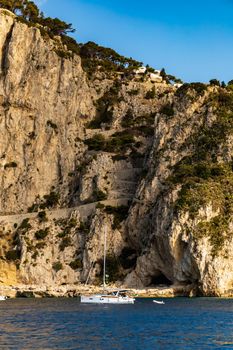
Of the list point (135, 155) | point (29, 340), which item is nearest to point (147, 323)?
point (29, 340)

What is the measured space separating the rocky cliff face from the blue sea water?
42.8 feet

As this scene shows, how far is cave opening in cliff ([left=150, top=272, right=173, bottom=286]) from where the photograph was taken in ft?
296

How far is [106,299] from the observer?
3034 inches

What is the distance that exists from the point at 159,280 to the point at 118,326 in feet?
131

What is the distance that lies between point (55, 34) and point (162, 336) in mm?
99335

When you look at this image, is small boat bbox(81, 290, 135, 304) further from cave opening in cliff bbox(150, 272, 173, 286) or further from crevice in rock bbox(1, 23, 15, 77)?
crevice in rock bbox(1, 23, 15, 77)

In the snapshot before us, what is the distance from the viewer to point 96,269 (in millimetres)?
94000

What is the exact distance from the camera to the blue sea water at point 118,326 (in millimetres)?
42406

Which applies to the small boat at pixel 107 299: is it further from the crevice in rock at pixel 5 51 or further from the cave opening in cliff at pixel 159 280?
the crevice in rock at pixel 5 51

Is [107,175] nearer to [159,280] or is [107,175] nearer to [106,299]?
[159,280]

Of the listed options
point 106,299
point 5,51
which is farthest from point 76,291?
point 5,51

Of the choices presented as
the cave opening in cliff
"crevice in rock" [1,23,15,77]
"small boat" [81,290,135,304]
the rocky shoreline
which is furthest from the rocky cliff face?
"small boat" [81,290,135,304]

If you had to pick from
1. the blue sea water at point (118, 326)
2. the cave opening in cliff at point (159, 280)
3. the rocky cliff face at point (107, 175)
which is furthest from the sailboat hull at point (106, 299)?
the cave opening in cliff at point (159, 280)

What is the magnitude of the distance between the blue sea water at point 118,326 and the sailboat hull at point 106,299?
63.9 inches
